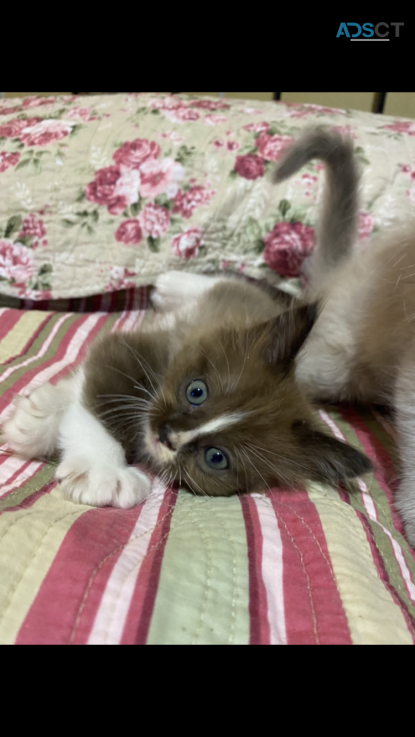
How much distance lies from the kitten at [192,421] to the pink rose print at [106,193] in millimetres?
624

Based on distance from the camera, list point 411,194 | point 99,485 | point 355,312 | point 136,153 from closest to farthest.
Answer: point 99,485, point 355,312, point 411,194, point 136,153

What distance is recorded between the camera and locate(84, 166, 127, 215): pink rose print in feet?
5.28

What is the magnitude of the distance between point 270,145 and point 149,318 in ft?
2.25

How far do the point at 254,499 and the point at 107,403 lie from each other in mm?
369

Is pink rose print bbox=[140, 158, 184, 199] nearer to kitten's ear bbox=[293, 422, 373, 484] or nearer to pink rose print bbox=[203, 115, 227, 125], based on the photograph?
pink rose print bbox=[203, 115, 227, 125]

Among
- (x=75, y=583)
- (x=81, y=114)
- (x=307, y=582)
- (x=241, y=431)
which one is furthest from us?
(x=81, y=114)

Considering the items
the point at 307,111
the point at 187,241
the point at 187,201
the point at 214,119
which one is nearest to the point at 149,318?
the point at 187,241

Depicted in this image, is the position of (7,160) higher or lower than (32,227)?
higher

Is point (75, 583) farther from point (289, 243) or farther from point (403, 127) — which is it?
point (403, 127)

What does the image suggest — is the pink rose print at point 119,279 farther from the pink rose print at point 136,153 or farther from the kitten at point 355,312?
the kitten at point 355,312

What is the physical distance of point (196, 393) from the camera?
1.07 metres

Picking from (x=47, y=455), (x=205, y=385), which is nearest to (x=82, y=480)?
(x=47, y=455)

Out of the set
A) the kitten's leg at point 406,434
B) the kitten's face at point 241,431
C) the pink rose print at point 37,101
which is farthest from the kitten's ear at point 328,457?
the pink rose print at point 37,101
